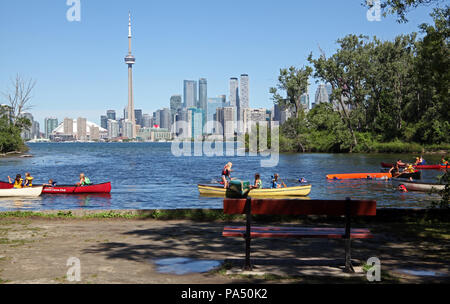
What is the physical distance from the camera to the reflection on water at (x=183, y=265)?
833 centimetres

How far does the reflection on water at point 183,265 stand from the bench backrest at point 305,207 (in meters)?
1.08

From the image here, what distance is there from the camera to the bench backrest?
327 inches

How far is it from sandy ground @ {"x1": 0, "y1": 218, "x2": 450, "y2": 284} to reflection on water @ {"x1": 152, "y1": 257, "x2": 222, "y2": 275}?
0.55 ft

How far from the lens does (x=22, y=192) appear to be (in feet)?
110

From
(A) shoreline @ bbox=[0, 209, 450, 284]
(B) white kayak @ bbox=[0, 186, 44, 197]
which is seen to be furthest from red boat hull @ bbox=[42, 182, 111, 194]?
(A) shoreline @ bbox=[0, 209, 450, 284]

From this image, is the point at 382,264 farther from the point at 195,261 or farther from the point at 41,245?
the point at 41,245

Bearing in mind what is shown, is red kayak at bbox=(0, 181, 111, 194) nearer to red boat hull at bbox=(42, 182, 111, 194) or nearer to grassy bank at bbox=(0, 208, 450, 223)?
red boat hull at bbox=(42, 182, 111, 194)

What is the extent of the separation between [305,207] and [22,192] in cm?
2922

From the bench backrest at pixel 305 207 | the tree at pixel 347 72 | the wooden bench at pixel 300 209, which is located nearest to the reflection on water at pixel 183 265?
the wooden bench at pixel 300 209

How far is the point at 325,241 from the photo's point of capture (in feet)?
36.0

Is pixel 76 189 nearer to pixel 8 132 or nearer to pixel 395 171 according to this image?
pixel 395 171

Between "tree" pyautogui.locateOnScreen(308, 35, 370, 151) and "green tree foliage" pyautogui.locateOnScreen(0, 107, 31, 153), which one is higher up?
"tree" pyautogui.locateOnScreen(308, 35, 370, 151)

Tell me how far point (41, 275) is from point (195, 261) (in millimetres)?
2612

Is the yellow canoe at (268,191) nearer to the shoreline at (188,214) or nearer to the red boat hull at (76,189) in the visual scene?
the red boat hull at (76,189)
